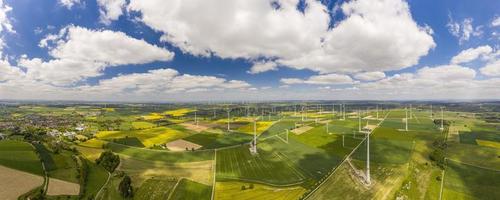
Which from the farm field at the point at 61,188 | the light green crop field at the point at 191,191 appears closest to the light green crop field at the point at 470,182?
the light green crop field at the point at 191,191

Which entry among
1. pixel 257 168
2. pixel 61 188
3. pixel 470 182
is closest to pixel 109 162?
pixel 61 188

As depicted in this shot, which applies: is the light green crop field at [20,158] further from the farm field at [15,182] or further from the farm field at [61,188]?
the farm field at [61,188]

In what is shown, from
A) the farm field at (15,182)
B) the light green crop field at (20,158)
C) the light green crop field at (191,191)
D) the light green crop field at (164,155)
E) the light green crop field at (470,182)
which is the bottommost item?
the light green crop field at (191,191)

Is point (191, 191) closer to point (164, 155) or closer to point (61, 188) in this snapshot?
point (61, 188)

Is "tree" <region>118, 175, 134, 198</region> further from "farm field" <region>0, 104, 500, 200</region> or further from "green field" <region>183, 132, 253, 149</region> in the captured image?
"green field" <region>183, 132, 253, 149</region>

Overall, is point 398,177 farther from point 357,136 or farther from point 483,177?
point 357,136

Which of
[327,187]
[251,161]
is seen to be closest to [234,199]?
[327,187]
